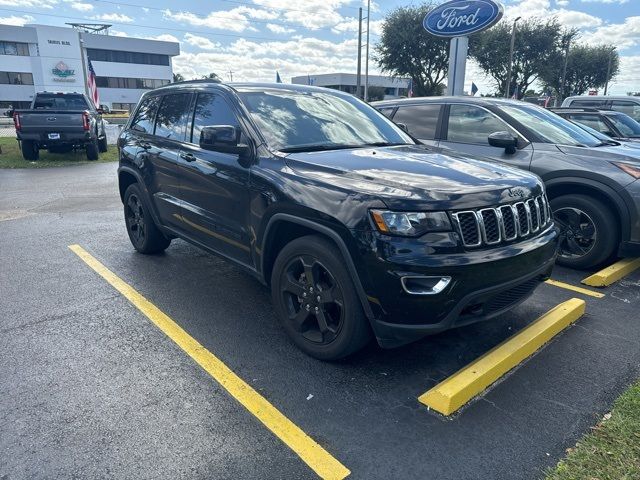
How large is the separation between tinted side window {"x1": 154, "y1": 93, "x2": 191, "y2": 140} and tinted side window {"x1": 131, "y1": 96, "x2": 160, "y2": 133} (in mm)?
158

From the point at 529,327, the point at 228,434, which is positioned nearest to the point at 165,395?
the point at 228,434

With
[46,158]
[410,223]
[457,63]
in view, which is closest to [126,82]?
[46,158]

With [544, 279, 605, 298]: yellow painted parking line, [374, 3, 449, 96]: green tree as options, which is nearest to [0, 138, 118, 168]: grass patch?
[544, 279, 605, 298]: yellow painted parking line

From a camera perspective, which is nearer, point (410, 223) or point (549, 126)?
point (410, 223)

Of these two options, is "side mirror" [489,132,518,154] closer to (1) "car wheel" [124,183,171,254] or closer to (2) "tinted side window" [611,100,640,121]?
(1) "car wheel" [124,183,171,254]

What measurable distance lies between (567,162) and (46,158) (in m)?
15.0

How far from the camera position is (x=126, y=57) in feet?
217

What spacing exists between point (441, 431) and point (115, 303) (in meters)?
3.01

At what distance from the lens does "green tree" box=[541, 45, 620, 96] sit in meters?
47.8

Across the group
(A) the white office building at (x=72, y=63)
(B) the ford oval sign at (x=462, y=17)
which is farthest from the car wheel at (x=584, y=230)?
(A) the white office building at (x=72, y=63)

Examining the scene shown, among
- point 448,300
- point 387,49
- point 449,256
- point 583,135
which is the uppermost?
point 387,49

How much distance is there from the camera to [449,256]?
103 inches

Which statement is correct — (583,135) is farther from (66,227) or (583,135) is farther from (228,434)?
(66,227)

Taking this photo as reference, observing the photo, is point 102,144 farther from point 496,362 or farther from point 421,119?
point 496,362
